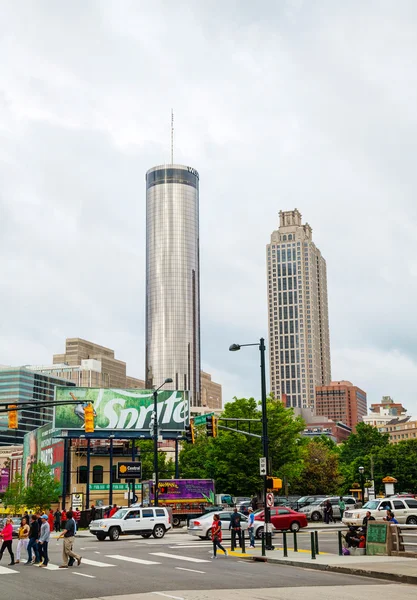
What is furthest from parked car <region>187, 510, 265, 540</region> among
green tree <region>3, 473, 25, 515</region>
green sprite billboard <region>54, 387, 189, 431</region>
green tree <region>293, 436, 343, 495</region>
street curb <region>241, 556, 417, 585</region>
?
green tree <region>293, 436, 343, 495</region>

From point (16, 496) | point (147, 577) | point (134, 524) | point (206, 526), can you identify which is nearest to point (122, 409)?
point (16, 496)

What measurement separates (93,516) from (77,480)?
126 ft

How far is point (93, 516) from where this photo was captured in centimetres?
5822

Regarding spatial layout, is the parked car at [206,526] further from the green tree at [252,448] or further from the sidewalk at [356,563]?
the green tree at [252,448]

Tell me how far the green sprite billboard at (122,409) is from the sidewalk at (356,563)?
5287cm

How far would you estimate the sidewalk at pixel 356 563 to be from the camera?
70.3 ft

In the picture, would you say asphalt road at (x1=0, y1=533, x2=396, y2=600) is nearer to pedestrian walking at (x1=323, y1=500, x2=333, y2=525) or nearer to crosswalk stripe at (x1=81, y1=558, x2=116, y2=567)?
crosswalk stripe at (x1=81, y1=558, x2=116, y2=567)

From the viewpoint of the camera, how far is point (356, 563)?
79.9 ft

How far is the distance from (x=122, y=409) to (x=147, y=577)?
62.0 metres

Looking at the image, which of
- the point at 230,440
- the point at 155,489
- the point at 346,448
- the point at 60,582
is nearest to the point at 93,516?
the point at 155,489

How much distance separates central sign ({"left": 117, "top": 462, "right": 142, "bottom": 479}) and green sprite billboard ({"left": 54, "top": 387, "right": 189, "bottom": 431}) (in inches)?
703

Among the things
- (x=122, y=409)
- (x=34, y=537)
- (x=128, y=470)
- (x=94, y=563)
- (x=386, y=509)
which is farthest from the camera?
(x=122, y=409)

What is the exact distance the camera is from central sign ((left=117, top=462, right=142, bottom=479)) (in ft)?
201

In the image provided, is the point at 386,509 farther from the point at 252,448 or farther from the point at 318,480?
the point at 318,480
